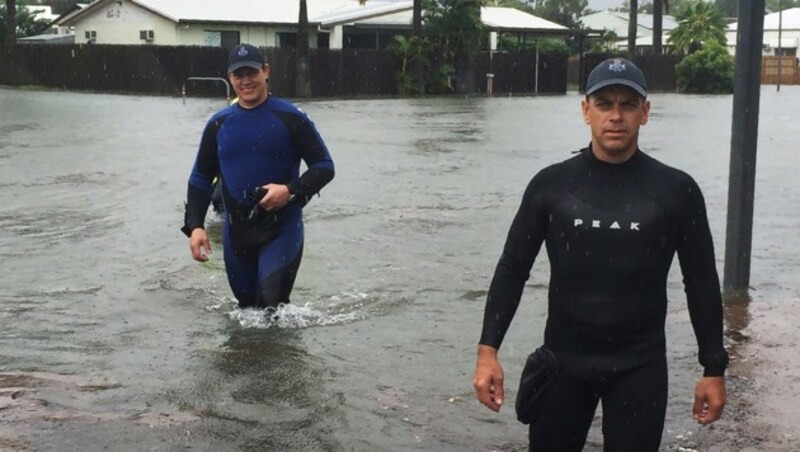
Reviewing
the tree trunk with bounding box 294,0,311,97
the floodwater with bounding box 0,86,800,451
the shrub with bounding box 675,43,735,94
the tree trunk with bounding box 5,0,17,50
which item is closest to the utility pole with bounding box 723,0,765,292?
the floodwater with bounding box 0,86,800,451

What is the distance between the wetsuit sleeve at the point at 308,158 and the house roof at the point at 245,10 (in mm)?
41679

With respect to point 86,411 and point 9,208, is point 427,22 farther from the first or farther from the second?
point 86,411

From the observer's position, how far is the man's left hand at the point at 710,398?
11.9 ft

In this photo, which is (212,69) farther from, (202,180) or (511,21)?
(202,180)

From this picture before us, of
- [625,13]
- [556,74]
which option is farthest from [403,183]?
[625,13]

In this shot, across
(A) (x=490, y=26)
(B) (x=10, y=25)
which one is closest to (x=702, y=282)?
(A) (x=490, y=26)

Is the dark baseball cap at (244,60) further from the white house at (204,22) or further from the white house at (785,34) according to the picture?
the white house at (785,34)

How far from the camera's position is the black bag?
3.60 meters

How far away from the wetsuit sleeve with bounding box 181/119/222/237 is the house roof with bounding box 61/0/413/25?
41.6 meters

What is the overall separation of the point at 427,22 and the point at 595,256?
4401 cm

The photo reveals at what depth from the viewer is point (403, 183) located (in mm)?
15469

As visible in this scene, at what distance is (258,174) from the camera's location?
6.80 meters

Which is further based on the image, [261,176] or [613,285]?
[261,176]

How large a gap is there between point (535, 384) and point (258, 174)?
3548 millimetres
